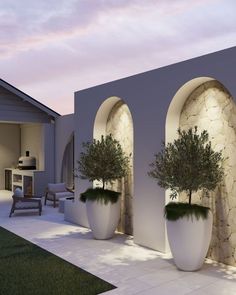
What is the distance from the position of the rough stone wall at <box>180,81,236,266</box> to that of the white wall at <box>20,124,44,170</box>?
9.19 m

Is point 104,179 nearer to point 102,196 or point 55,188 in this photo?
point 102,196

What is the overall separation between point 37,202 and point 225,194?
606 centimetres

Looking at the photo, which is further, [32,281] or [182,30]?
[182,30]

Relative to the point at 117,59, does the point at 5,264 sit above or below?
below

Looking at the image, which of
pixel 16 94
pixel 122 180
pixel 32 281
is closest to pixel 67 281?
pixel 32 281

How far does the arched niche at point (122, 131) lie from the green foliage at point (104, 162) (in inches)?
15.5

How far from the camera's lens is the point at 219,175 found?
5.47m

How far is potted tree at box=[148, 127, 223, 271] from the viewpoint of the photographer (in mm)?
5258

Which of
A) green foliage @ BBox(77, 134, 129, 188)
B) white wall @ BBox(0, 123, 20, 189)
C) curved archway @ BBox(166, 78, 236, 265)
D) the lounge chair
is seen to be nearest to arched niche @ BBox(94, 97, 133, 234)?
green foliage @ BBox(77, 134, 129, 188)

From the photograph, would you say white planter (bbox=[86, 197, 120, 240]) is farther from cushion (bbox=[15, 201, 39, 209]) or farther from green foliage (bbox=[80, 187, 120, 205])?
cushion (bbox=[15, 201, 39, 209])

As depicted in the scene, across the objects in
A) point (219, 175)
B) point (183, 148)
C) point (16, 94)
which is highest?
point (16, 94)

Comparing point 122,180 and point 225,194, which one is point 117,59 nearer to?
point 122,180

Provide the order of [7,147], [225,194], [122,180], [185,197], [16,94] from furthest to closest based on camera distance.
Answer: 1. [7,147]
2. [16,94]
3. [122,180]
4. [185,197]
5. [225,194]

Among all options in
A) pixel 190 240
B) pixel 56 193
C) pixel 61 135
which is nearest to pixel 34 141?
pixel 61 135
